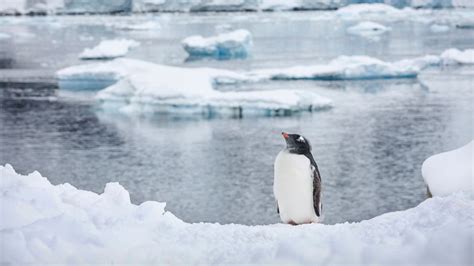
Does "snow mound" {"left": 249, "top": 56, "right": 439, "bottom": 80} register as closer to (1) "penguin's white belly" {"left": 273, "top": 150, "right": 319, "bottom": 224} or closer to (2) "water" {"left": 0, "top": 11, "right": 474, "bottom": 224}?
(2) "water" {"left": 0, "top": 11, "right": 474, "bottom": 224}

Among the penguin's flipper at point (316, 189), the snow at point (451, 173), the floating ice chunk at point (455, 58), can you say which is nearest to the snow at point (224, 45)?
the floating ice chunk at point (455, 58)

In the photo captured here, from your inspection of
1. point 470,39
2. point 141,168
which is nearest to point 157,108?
point 141,168

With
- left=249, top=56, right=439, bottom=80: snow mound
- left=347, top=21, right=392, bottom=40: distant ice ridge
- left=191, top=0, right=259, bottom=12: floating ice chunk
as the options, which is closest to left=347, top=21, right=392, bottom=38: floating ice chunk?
left=347, top=21, right=392, bottom=40: distant ice ridge

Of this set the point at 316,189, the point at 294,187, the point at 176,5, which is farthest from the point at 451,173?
the point at 176,5

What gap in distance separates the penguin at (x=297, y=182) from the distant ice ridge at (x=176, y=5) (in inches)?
2453

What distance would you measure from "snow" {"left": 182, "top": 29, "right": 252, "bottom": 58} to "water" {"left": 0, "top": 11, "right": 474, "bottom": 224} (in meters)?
7.29

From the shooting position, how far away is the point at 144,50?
138 feet

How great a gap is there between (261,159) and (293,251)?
12.6m

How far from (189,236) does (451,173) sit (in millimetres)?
3334

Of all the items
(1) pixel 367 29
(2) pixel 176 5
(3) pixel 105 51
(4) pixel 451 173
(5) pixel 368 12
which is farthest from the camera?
(2) pixel 176 5

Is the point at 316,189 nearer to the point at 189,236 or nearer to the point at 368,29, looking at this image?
the point at 189,236

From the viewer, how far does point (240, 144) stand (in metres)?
16.5

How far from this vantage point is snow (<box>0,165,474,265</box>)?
95.3 inches

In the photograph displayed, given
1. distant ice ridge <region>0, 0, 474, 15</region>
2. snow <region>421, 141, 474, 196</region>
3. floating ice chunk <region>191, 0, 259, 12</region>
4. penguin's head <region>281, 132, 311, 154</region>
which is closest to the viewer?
penguin's head <region>281, 132, 311, 154</region>
